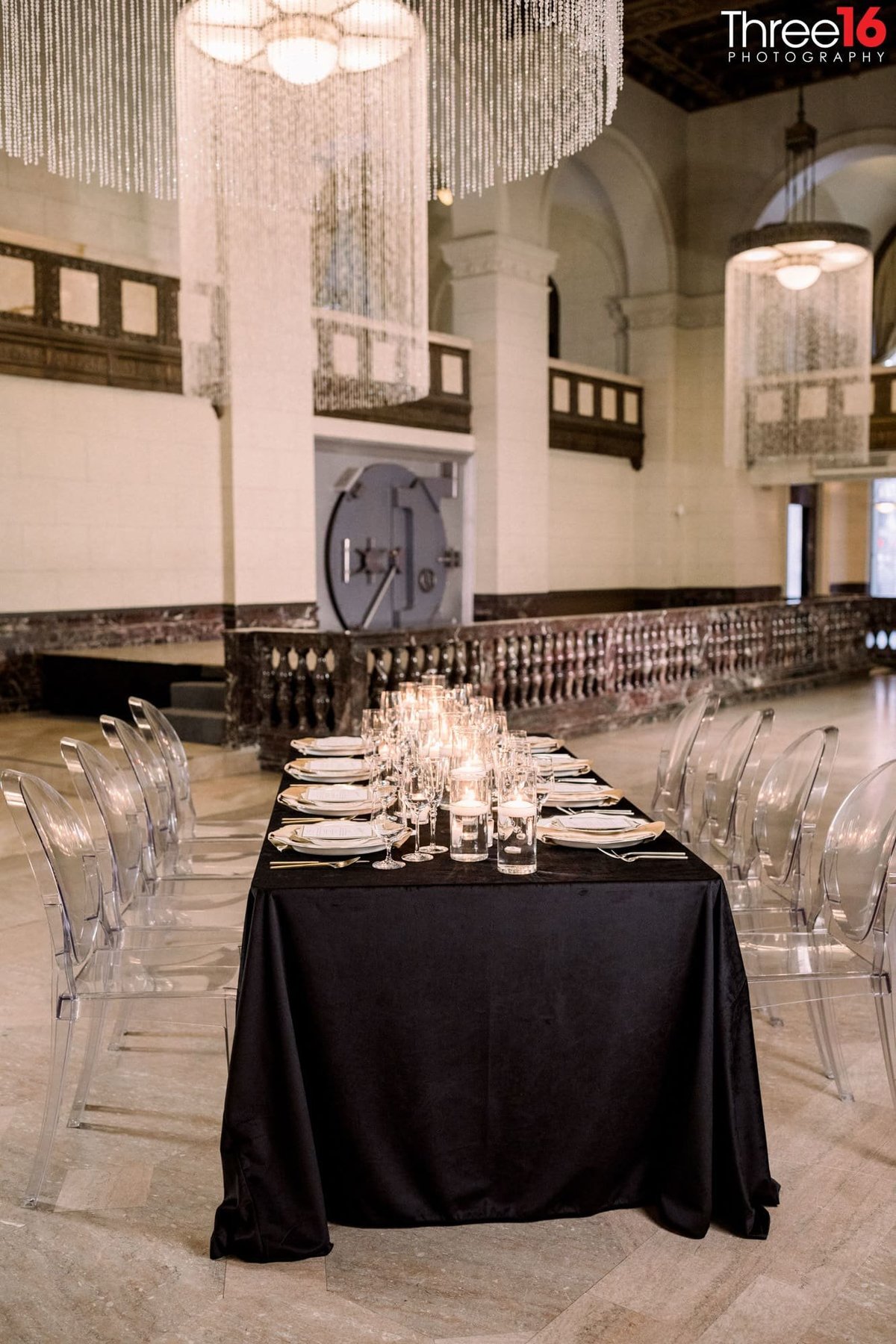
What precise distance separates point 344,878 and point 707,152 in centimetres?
1535

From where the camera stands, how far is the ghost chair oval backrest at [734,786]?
3.74 meters

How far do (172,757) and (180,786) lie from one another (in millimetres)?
128

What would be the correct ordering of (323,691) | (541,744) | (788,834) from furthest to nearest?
1. (323,691)
2. (541,744)
3. (788,834)

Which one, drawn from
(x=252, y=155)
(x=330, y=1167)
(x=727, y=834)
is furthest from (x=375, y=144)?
(x=330, y=1167)

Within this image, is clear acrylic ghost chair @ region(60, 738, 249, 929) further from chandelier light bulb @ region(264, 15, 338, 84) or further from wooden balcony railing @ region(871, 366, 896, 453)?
wooden balcony railing @ region(871, 366, 896, 453)

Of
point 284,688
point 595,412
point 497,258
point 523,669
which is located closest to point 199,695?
point 284,688

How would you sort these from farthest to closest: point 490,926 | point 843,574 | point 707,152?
point 843,574 < point 707,152 < point 490,926

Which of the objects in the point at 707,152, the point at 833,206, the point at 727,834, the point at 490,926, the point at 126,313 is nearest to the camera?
the point at 490,926

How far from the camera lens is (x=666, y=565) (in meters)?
16.6

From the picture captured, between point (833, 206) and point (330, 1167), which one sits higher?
A: point (833, 206)

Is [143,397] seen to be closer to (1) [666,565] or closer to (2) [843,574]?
(1) [666,565]

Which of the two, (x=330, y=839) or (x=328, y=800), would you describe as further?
(x=328, y=800)

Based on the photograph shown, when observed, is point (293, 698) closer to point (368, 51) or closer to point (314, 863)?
point (368, 51)

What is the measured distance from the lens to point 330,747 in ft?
14.1
